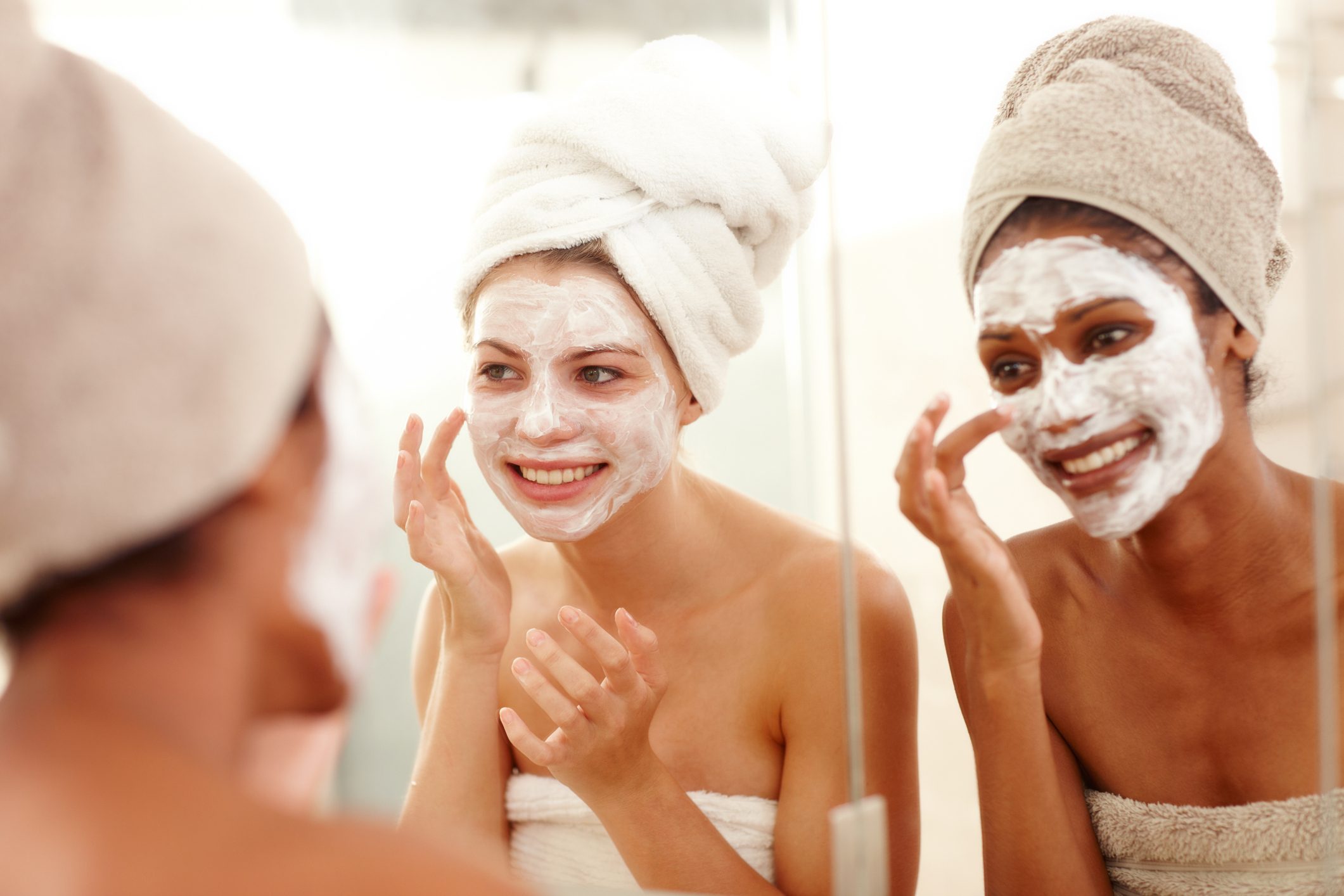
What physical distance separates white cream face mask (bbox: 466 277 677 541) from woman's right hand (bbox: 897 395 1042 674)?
9.6 inches

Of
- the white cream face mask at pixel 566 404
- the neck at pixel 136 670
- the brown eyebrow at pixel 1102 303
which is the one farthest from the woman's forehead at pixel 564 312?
the neck at pixel 136 670

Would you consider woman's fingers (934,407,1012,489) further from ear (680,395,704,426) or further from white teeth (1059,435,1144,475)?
ear (680,395,704,426)

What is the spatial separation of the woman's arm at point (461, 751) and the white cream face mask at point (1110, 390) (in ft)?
1.65

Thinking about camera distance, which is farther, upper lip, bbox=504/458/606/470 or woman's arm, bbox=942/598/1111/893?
upper lip, bbox=504/458/606/470

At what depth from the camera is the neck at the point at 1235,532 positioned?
0.84 m

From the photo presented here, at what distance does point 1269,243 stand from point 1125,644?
1.04ft

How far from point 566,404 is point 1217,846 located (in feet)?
1.96

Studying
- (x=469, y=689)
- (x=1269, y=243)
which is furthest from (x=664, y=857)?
(x=1269, y=243)

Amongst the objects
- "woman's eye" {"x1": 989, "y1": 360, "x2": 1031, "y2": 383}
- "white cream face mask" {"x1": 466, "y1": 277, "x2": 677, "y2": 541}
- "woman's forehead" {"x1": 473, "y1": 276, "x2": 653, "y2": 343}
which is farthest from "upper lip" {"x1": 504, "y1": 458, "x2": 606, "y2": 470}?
"woman's eye" {"x1": 989, "y1": 360, "x2": 1031, "y2": 383}

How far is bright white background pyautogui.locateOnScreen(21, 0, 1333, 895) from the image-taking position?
857mm

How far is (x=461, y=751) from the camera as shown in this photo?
100 cm

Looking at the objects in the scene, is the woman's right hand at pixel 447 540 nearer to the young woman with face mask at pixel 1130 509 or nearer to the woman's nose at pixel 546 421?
the woman's nose at pixel 546 421

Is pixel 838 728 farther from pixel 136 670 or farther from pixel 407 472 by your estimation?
pixel 136 670

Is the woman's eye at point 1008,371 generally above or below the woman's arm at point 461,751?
above
